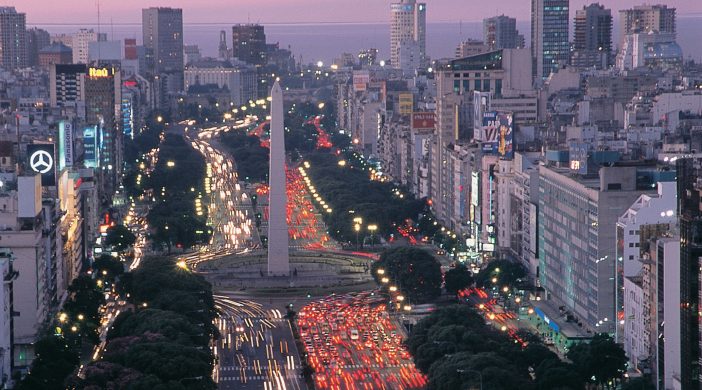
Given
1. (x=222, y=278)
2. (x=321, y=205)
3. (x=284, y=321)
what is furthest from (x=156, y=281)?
(x=321, y=205)

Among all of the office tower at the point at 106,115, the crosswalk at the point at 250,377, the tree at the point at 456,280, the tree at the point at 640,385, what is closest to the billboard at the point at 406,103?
the office tower at the point at 106,115

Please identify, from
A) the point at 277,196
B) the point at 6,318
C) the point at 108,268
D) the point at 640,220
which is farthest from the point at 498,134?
the point at 6,318

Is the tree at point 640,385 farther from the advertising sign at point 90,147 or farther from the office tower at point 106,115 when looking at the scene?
the office tower at point 106,115

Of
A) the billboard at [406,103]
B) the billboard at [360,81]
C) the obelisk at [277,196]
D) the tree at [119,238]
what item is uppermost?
the billboard at [360,81]

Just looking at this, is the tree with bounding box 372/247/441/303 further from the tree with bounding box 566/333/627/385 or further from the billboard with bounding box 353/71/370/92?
the billboard with bounding box 353/71/370/92

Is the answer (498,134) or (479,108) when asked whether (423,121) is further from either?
(498,134)

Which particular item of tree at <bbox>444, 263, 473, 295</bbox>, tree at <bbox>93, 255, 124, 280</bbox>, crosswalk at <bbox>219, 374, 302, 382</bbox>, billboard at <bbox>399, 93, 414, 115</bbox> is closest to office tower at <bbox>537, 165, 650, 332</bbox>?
tree at <bbox>444, 263, 473, 295</bbox>

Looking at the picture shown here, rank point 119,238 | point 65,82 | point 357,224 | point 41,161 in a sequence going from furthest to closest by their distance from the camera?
point 65,82, point 357,224, point 119,238, point 41,161

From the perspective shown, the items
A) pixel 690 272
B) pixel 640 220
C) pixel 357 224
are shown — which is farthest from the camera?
pixel 357 224
